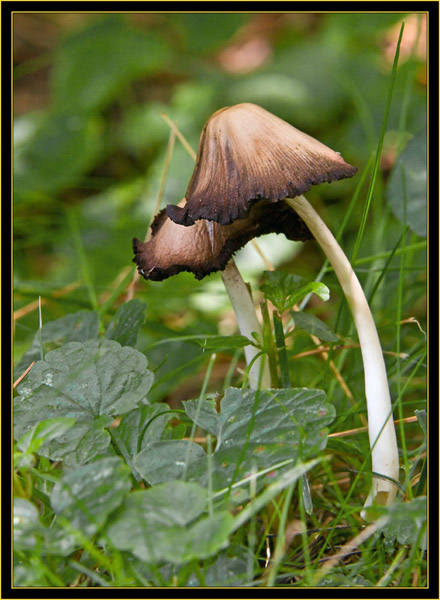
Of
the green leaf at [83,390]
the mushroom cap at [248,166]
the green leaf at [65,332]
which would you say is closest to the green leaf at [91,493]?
the green leaf at [83,390]

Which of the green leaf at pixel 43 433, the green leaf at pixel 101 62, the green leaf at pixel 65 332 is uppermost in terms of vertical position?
the green leaf at pixel 101 62

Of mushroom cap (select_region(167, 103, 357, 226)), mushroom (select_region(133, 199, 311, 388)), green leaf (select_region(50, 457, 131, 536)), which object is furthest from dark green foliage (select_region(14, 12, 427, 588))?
mushroom cap (select_region(167, 103, 357, 226))

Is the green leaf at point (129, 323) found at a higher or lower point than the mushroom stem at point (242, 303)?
lower

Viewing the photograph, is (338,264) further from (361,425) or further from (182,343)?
(182,343)

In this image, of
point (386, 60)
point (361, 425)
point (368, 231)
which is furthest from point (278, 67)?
point (361, 425)

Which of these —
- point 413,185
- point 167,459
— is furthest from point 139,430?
point 413,185

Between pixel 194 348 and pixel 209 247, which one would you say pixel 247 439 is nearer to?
pixel 209 247

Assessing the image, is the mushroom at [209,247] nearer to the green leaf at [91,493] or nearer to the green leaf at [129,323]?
the green leaf at [129,323]
